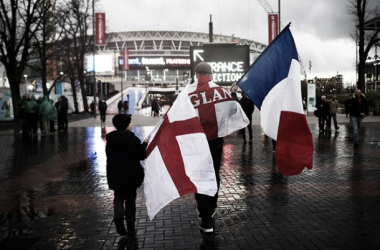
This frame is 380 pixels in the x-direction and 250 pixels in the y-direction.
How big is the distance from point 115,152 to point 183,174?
84 cm

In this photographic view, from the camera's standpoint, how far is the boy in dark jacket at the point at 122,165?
4.60 meters

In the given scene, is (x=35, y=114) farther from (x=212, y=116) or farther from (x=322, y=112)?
(x=212, y=116)

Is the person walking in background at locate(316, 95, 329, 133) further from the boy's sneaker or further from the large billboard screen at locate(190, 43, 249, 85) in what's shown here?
the boy's sneaker

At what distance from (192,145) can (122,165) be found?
0.81 m

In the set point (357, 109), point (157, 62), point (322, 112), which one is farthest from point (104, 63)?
point (157, 62)

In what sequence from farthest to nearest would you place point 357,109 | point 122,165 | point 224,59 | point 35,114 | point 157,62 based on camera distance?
point 157,62 → point 224,59 → point 35,114 → point 357,109 → point 122,165

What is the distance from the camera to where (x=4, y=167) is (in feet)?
33.1

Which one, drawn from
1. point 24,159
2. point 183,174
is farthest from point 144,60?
point 183,174

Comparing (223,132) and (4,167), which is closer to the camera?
(223,132)

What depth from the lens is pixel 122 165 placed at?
4.62 metres

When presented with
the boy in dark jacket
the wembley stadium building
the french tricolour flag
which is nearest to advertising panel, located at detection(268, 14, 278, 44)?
the french tricolour flag

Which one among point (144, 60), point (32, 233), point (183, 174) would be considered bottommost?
point (32, 233)

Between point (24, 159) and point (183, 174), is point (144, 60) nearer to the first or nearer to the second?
point (24, 159)

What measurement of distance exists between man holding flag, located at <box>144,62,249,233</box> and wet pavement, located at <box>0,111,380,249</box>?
51cm
